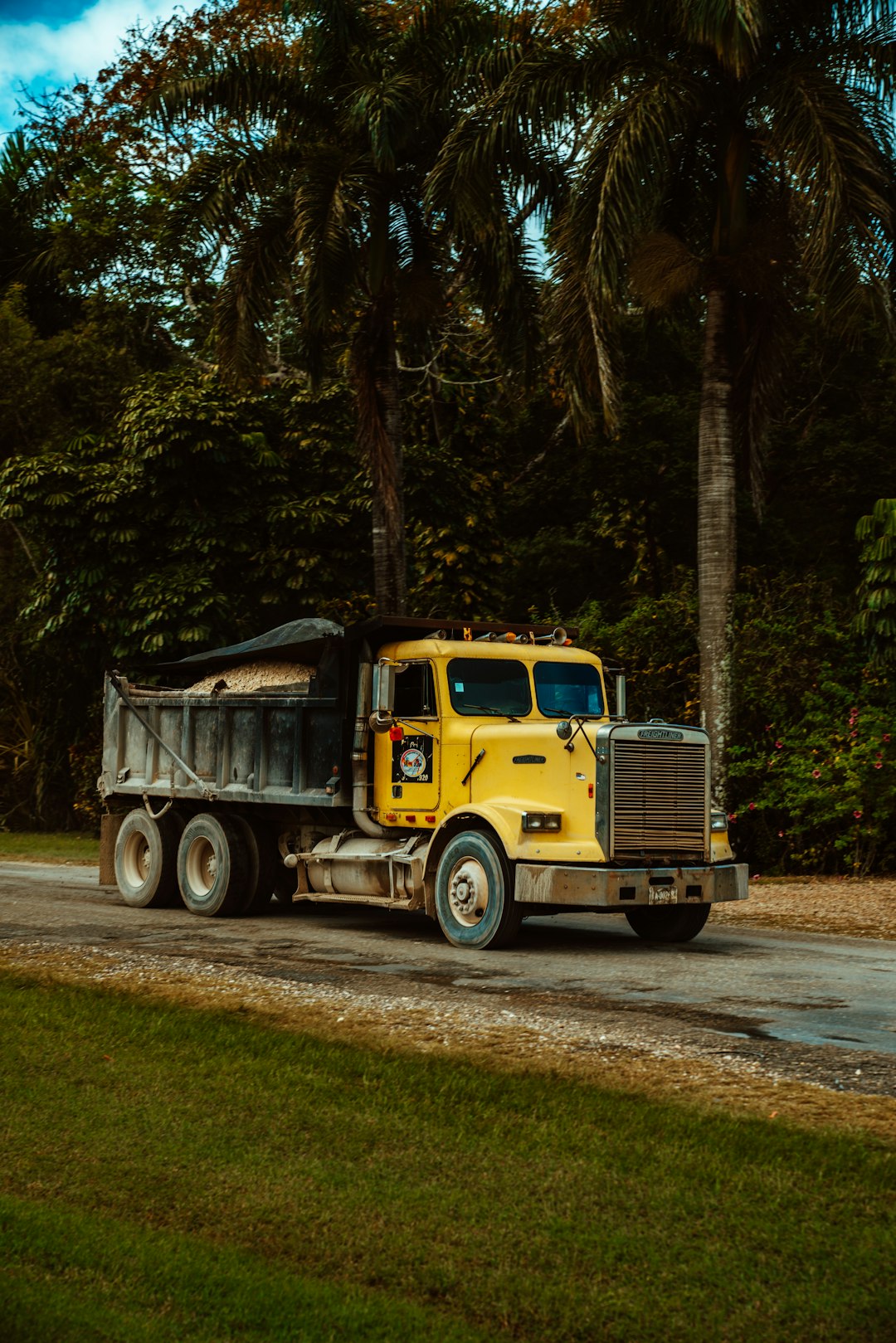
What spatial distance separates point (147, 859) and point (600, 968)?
6643 millimetres

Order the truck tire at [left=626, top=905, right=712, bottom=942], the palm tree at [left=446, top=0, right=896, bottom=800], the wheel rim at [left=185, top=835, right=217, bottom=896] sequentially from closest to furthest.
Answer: the truck tire at [left=626, top=905, right=712, bottom=942] < the wheel rim at [left=185, top=835, right=217, bottom=896] < the palm tree at [left=446, top=0, right=896, bottom=800]

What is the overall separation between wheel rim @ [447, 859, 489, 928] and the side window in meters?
1.48

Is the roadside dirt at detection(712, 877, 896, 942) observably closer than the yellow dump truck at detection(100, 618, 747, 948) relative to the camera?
No

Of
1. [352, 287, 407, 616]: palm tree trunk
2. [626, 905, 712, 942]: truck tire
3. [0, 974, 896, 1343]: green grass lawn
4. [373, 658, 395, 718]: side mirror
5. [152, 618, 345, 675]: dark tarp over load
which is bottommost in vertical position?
[0, 974, 896, 1343]: green grass lawn

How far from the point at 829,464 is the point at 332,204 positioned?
13.8 m

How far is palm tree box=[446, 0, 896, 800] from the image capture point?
1711 cm

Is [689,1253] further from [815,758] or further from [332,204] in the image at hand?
[332,204]

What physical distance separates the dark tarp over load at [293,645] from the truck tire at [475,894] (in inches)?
97.5

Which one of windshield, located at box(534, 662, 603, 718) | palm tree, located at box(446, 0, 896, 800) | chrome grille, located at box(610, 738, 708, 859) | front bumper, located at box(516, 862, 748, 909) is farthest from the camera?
palm tree, located at box(446, 0, 896, 800)

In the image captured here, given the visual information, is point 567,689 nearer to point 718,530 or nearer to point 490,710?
point 490,710

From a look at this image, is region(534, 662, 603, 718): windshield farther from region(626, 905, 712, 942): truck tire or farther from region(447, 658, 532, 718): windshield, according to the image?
region(626, 905, 712, 942): truck tire

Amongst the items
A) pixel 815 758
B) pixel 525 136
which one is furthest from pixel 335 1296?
pixel 525 136

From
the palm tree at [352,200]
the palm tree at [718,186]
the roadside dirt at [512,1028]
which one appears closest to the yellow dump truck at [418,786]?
the roadside dirt at [512,1028]

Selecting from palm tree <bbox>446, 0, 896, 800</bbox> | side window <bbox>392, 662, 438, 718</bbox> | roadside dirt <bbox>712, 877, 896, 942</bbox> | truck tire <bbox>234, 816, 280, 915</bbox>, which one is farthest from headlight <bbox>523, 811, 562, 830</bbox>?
palm tree <bbox>446, 0, 896, 800</bbox>
